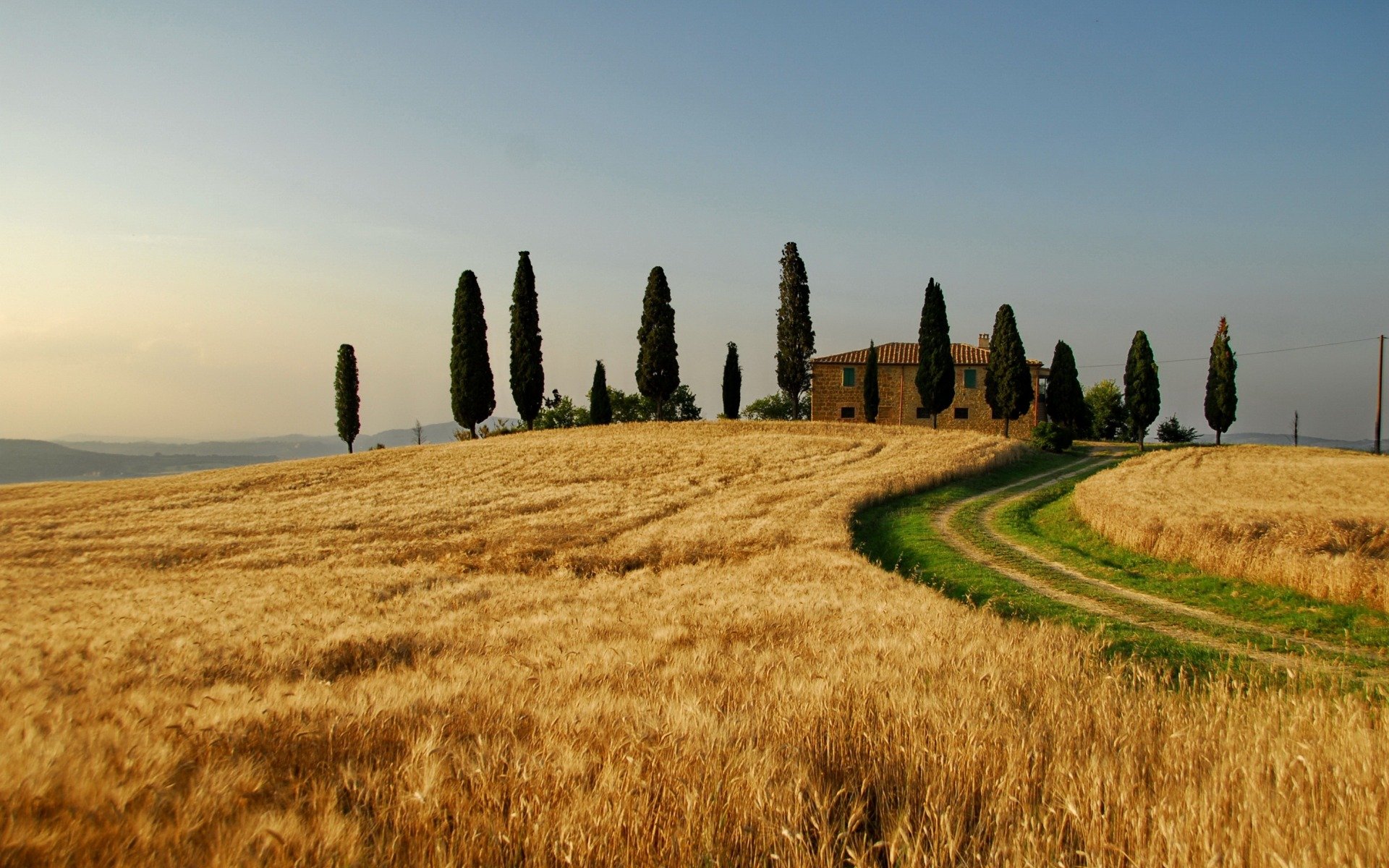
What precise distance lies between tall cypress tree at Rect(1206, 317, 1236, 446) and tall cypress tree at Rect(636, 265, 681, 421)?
50516mm

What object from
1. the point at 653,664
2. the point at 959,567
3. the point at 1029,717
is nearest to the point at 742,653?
the point at 653,664

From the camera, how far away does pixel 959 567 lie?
18.4 meters

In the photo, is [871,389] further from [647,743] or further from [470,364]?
[647,743]

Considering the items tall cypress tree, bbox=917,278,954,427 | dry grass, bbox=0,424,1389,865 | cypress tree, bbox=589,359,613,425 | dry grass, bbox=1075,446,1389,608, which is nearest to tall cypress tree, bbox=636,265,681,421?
cypress tree, bbox=589,359,613,425

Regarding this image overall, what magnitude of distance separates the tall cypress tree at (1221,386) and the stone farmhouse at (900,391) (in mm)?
14127

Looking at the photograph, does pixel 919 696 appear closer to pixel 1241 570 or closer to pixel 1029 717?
pixel 1029 717

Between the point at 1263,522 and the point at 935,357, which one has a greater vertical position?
the point at 935,357

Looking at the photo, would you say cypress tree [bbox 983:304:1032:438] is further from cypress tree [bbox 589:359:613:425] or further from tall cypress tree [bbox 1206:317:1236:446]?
cypress tree [bbox 589:359:613:425]

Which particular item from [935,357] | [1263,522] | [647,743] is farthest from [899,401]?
[647,743]

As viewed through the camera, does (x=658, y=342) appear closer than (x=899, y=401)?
Yes

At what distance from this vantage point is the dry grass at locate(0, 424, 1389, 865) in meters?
3.36

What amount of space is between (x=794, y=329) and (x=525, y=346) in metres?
25.7

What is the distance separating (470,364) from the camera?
60.3 meters

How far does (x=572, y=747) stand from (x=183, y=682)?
5.07m
